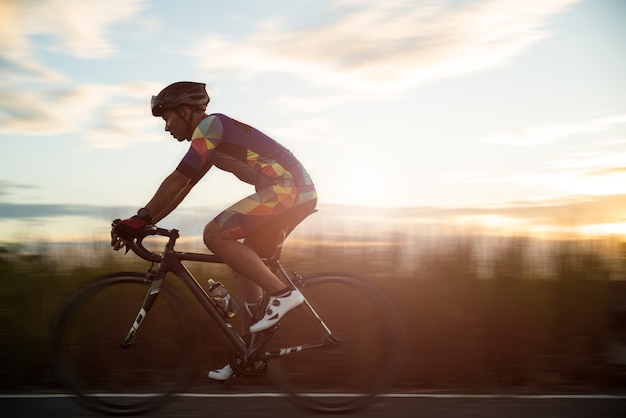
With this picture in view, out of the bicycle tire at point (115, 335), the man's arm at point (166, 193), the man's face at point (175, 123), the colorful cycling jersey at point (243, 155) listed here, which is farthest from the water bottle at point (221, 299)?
the man's face at point (175, 123)

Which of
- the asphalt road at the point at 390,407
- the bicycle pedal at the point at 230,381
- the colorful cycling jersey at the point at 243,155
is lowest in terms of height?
the asphalt road at the point at 390,407

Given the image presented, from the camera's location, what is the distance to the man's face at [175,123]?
5.04 metres

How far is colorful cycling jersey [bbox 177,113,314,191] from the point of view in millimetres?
4840

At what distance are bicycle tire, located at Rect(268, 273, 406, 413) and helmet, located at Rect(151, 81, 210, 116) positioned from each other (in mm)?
1480

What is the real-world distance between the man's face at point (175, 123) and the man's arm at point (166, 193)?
38 centimetres

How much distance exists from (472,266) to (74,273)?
156 inches

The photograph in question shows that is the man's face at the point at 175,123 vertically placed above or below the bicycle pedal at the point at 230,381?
above

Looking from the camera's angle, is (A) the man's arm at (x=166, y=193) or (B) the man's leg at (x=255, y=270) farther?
(B) the man's leg at (x=255, y=270)

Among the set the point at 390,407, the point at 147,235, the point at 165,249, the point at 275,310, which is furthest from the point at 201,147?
the point at 390,407

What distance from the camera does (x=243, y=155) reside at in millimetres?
4980

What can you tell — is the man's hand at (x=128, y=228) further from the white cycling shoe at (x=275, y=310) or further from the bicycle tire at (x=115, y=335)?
the white cycling shoe at (x=275, y=310)

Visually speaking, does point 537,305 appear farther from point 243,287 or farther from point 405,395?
point 243,287

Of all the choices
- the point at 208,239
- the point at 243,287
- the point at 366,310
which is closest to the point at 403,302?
the point at 366,310

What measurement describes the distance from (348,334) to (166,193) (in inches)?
65.5
